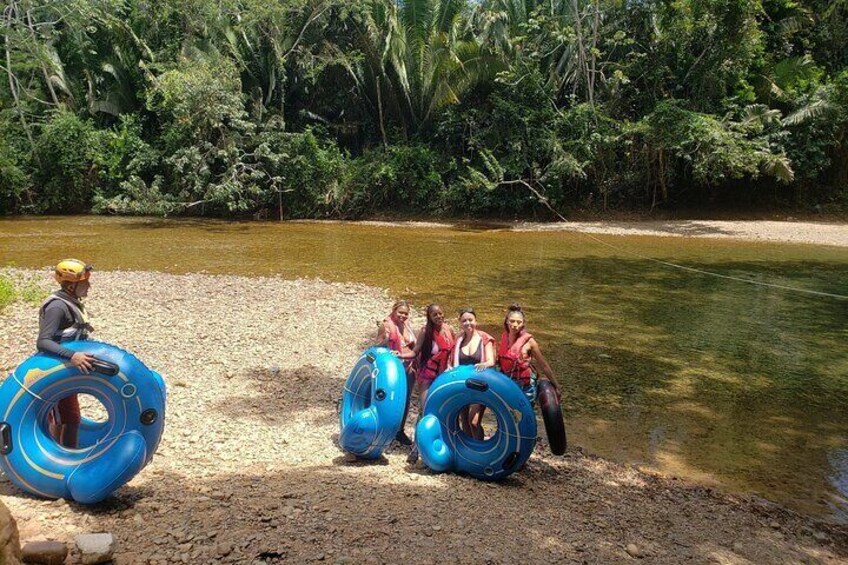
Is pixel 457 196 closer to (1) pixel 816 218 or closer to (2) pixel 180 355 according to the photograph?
(1) pixel 816 218

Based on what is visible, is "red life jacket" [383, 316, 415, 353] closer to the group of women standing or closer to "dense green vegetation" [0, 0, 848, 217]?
the group of women standing

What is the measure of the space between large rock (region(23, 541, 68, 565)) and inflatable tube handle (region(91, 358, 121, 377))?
3.90 feet

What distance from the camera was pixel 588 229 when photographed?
24250 mm

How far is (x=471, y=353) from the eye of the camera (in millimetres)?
5824

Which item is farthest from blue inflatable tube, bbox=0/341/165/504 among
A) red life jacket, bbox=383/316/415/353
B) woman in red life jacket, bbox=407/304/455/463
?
woman in red life jacket, bbox=407/304/455/463

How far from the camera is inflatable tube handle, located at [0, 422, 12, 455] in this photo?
13.3 ft

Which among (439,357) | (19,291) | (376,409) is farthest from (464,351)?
(19,291)

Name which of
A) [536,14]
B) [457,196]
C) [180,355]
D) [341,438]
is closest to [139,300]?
[180,355]

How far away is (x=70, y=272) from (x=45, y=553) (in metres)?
1.89

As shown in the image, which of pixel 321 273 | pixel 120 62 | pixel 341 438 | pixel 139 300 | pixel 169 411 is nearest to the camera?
pixel 341 438

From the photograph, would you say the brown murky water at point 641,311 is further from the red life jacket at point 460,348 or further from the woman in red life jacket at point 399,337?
the woman in red life jacket at point 399,337

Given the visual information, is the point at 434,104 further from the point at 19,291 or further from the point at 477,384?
the point at 477,384

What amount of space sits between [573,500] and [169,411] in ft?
13.1

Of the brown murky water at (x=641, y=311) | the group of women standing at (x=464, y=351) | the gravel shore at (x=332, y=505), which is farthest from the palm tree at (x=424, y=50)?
the group of women standing at (x=464, y=351)
